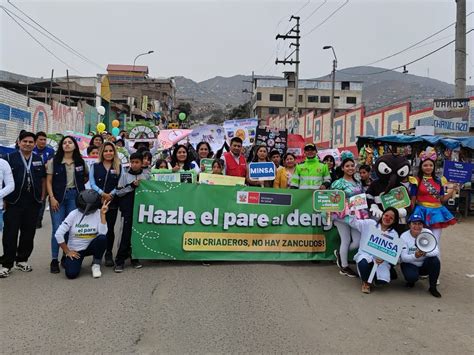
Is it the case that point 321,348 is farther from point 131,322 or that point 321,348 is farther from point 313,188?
point 313,188

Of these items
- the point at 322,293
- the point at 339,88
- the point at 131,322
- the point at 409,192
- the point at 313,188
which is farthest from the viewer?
the point at 339,88

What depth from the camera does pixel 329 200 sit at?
5934 mm

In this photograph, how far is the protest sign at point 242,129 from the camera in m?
12.1

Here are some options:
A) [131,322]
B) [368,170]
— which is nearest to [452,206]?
[368,170]

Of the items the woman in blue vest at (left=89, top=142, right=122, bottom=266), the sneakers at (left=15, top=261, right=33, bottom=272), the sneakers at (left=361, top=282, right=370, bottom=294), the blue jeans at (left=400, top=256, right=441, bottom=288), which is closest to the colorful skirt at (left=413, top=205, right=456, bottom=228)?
the blue jeans at (left=400, top=256, right=441, bottom=288)

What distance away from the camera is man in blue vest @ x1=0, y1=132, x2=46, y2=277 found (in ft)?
18.3

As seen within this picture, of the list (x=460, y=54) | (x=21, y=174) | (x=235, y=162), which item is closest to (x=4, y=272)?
(x=21, y=174)

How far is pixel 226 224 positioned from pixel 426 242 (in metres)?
2.70

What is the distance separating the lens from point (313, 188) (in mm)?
6738

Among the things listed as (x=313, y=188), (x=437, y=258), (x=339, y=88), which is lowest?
(x=437, y=258)

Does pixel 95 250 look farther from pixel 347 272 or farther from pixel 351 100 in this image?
pixel 351 100

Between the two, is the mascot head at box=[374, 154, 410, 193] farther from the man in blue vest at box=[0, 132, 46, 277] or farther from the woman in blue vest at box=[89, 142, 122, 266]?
the man in blue vest at box=[0, 132, 46, 277]

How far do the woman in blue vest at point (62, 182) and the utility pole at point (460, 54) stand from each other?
1141 cm

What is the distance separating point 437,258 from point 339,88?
313ft
